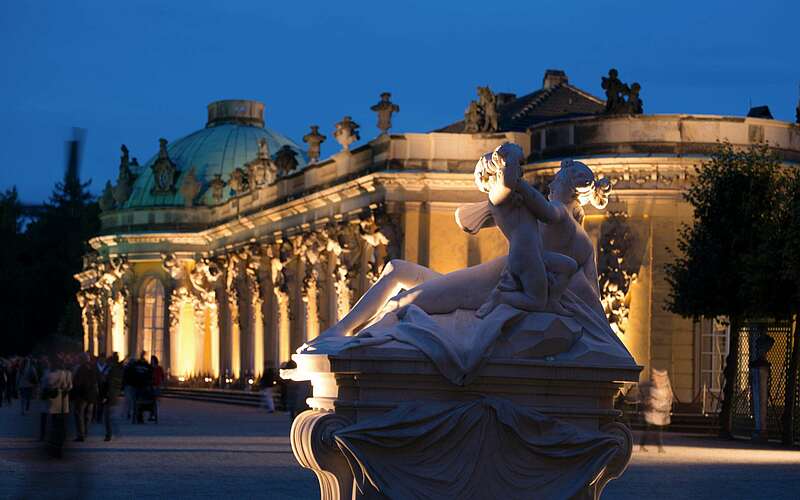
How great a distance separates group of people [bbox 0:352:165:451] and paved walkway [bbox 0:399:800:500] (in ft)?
1.33

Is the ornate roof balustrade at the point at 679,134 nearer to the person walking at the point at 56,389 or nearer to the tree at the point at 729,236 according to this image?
the tree at the point at 729,236

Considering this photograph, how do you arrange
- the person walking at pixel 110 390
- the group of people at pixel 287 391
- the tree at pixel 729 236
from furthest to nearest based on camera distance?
1. the tree at pixel 729 236
2. the group of people at pixel 287 391
3. the person walking at pixel 110 390

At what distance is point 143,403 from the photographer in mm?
38562

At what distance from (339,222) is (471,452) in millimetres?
43421

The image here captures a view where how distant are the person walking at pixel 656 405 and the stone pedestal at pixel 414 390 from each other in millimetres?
17843

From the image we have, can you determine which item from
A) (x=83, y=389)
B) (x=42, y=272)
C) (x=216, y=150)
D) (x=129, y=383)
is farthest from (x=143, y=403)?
(x=42, y=272)

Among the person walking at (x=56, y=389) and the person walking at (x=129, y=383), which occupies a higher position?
the person walking at (x=56, y=389)

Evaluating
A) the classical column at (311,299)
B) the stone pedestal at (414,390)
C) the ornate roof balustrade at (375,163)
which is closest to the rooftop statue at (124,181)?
the ornate roof balustrade at (375,163)

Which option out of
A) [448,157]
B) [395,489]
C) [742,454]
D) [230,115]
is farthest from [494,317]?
[230,115]

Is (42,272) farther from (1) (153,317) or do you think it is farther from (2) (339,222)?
(2) (339,222)

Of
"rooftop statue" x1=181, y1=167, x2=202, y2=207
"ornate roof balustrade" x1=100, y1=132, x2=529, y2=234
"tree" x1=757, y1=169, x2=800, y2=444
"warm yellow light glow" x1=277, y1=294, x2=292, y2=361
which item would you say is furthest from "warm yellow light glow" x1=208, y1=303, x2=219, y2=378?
"tree" x1=757, y1=169, x2=800, y2=444

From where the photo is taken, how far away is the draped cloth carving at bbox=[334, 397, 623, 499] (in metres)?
10.1

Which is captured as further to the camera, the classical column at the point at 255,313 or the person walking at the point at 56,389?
the classical column at the point at 255,313

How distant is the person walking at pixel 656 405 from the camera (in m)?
28.4
